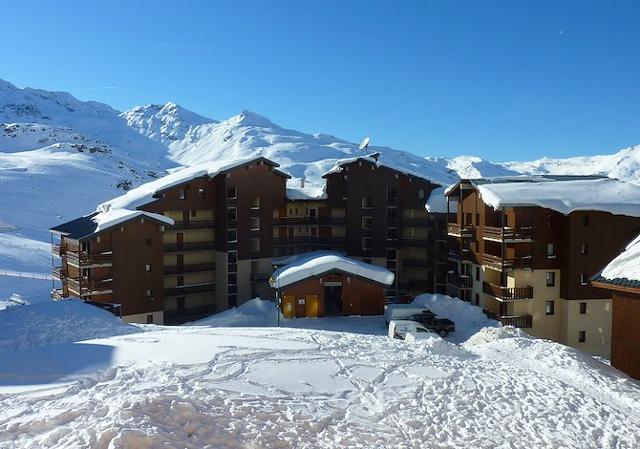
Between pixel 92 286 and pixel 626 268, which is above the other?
pixel 626 268

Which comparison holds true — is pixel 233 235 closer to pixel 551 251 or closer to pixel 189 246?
pixel 189 246

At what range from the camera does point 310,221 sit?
47.0 metres

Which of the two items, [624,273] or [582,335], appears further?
[582,335]

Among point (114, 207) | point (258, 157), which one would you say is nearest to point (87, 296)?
point (114, 207)

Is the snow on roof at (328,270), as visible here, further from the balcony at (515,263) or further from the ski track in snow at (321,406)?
the ski track in snow at (321,406)

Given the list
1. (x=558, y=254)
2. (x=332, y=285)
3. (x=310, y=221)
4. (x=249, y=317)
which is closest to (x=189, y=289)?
(x=249, y=317)

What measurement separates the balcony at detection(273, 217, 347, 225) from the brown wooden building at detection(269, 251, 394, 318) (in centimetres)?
993

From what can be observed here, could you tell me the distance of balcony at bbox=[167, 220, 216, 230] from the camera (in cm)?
4109

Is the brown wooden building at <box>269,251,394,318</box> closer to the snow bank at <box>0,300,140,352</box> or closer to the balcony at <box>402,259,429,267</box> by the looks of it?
the balcony at <box>402,259,429,267</box>

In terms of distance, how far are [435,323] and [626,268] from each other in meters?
16.9

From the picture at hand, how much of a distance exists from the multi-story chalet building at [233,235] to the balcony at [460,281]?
14.1 feet

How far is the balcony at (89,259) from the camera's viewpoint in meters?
33.2

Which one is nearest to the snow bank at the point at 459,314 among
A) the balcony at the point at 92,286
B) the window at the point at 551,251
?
the window at the point at 551,251

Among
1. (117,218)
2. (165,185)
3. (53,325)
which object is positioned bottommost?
(53,325)
